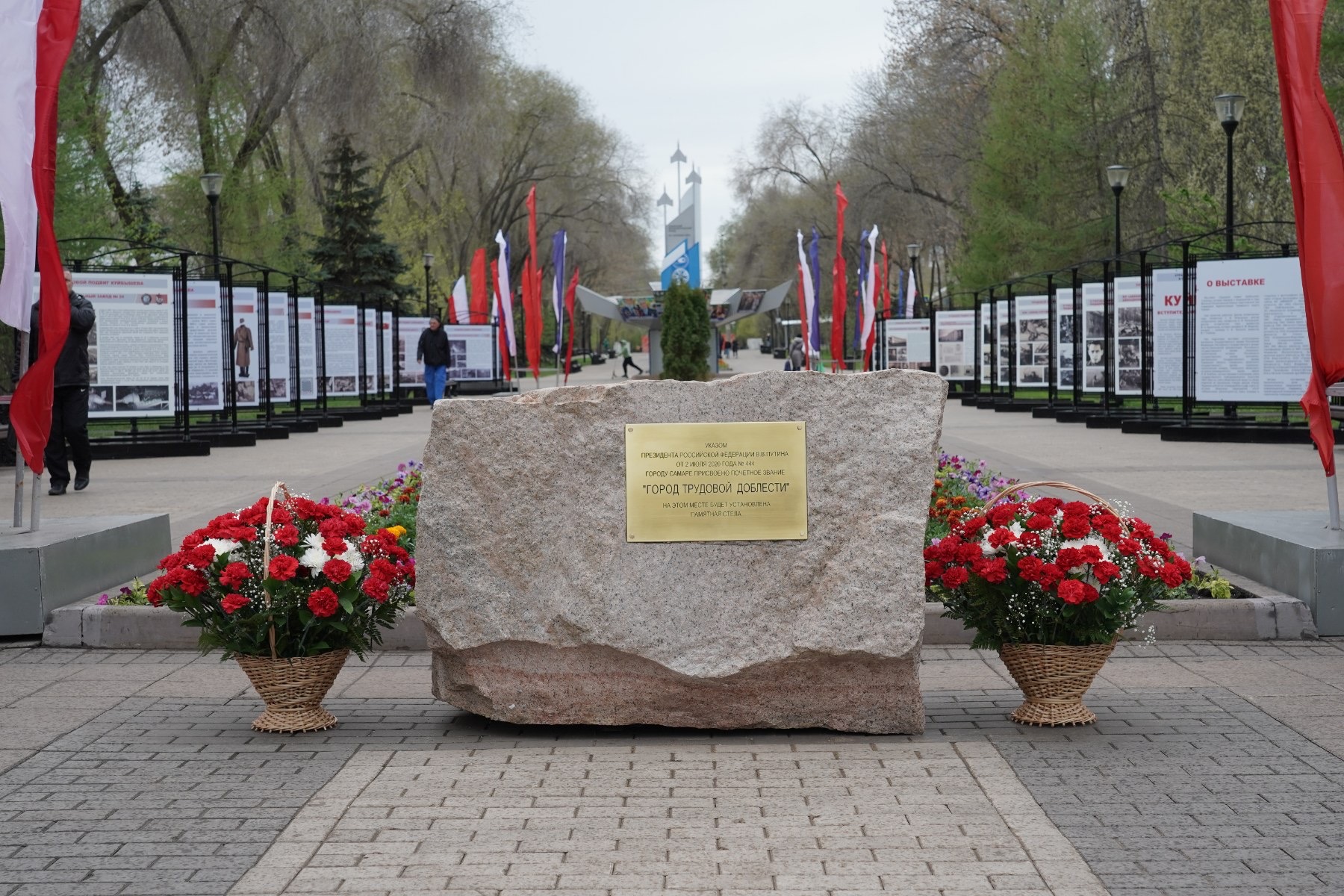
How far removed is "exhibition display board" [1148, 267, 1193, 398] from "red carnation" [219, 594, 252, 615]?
1755cm

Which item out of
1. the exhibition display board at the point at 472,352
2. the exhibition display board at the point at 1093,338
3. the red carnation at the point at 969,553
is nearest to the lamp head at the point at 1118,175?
the exhibition display board at the point at 1093,338

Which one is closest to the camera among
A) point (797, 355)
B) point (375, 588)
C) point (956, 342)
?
point (375, 588)

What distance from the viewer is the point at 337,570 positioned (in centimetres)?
604

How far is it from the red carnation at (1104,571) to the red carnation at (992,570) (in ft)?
1.16

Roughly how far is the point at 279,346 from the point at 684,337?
17495 mm

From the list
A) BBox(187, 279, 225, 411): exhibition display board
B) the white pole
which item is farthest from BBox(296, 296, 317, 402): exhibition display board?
the white pole

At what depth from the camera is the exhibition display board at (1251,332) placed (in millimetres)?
18500

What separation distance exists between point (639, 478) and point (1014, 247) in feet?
136

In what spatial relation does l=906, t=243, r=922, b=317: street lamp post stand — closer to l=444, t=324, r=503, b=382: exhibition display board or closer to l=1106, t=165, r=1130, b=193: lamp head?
l=444, t=324, r=503, b=382: exhibition display board

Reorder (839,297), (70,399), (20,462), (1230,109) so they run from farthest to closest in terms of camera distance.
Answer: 1. (839,297)
2. (1230,109)
3. (70,399)
4. (20,462)

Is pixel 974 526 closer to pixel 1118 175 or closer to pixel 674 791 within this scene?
pixel 674 791

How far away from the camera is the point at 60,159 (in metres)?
24.8

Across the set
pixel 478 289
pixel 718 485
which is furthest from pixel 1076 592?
pixel 478 289

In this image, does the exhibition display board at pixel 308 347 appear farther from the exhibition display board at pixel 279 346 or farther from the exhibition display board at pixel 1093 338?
the exhibition display board at pixel 1093 338
